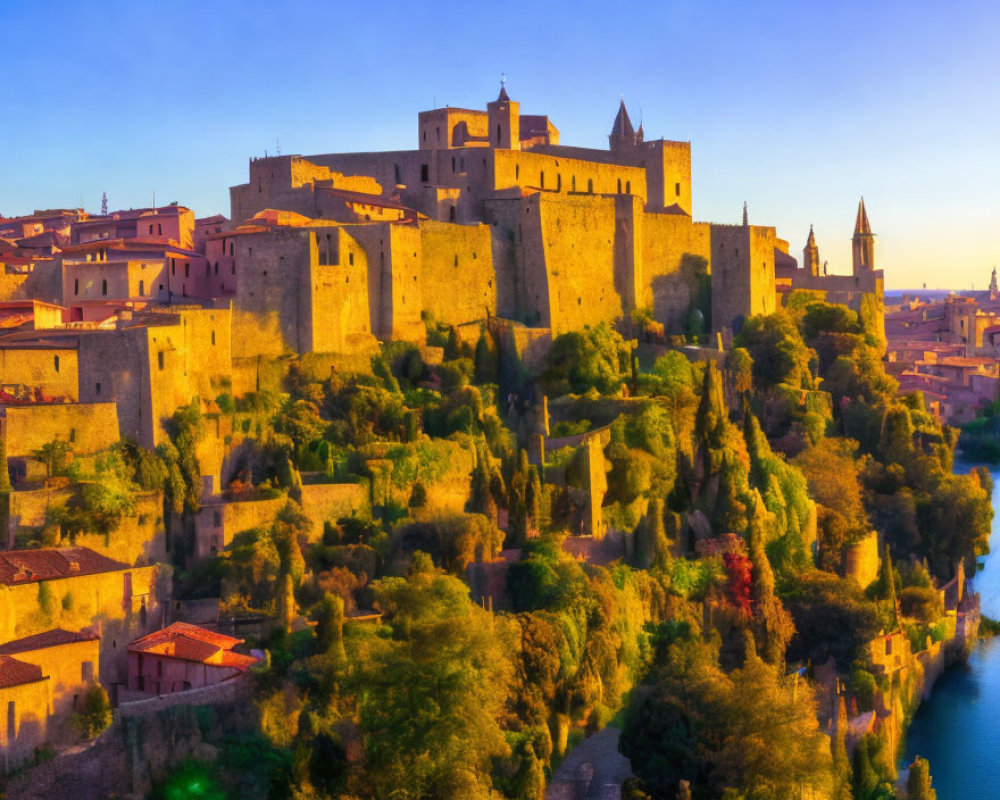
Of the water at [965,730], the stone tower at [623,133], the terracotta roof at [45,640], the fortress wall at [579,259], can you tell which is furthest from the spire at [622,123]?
the terracotta roof at [45,640]

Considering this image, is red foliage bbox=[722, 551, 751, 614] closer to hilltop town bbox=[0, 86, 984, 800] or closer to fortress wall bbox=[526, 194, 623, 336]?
hilltop town bbox=[0, 86, 984, 800]

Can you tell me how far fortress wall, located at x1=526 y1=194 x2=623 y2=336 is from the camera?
4575 centimetres

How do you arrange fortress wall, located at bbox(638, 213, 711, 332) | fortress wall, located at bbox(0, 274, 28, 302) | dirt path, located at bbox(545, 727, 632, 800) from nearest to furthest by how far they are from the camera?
dirt path, located at bbox(545, 727, 632, 800), fortress wall, located at bbox(0, 274, 28, 302), fortress wall, located at bbox(638, 213, 711, 332)

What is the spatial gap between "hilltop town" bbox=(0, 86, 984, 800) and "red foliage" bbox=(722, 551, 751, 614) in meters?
0.23

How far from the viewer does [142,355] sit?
33969mm

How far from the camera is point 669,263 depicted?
50.1 metres

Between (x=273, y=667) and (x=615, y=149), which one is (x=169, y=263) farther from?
(x=615, y=149)

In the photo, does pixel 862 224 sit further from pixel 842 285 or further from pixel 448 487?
pixel 448 487

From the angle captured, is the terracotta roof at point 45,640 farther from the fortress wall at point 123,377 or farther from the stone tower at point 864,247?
the stone tower at point 864,247

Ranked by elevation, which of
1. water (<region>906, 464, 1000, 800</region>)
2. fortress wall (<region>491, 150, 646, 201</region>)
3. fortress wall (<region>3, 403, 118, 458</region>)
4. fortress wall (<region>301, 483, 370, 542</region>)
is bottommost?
water (<region>906, 464, 1000, 800</region>)

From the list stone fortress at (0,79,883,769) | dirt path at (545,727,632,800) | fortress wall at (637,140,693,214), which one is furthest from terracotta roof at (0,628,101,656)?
fortress wall at (637,140,693,214)

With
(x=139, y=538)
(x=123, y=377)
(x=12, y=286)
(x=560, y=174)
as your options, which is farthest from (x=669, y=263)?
(x=139, y=538)

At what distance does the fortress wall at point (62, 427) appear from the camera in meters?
31.9

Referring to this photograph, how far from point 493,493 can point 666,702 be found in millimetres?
6967
